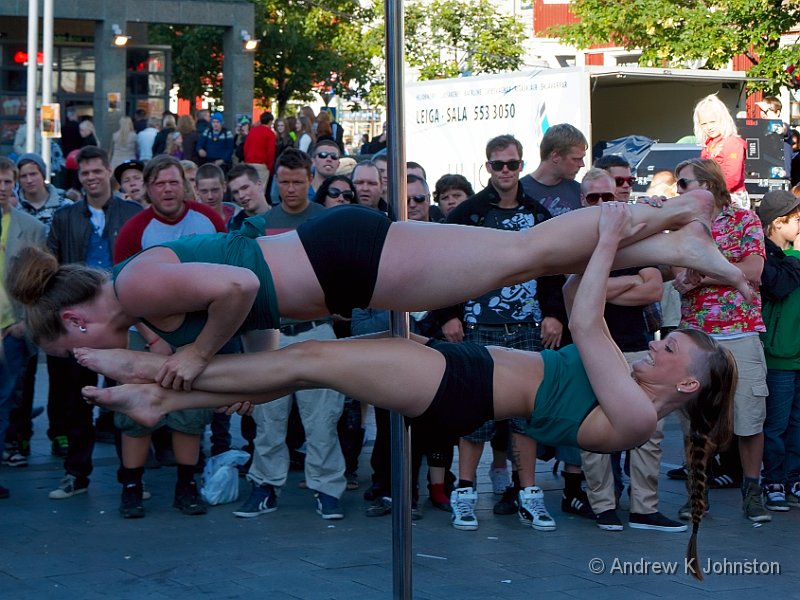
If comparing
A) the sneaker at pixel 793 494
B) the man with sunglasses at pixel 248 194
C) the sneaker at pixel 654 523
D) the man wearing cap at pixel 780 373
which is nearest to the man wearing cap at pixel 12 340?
the man with sunglasses at pixel 248 194

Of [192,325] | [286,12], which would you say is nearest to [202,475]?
[192,325]

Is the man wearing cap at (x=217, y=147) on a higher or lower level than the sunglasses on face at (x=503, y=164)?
higher

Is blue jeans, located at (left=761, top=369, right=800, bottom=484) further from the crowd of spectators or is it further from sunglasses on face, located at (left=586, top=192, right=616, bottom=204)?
sunglasses on face, located at (left=586, top=192, right=616, bottom=204)

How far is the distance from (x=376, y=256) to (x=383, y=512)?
2774mm

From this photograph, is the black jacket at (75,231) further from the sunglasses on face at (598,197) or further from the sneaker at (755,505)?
the sneaker at (755,505)

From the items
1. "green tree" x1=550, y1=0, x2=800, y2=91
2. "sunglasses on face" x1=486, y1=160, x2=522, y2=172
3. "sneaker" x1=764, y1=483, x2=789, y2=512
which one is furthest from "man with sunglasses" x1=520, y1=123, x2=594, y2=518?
"green tree" x1=550, y1=0, x2=800, y2=91

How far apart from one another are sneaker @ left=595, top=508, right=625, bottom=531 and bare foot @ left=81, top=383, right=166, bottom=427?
291 cm

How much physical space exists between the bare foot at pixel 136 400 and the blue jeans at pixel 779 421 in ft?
12.7

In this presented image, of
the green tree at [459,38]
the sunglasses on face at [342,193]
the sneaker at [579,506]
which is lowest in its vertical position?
the sneaker at [579,506]

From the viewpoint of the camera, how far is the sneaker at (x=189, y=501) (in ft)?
22.4

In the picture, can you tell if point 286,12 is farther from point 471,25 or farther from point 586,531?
point 586,531

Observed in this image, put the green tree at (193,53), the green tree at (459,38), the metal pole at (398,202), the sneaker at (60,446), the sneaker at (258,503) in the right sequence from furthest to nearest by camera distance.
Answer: the green tree at (193,53) → the green tree at (459,38) → the sneaker at (60,446) → the sneaker at (258,503) → the metal pole at (398,202)

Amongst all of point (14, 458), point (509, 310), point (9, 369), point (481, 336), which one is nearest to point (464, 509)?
point (481, 336)

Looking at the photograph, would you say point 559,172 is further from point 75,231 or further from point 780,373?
point 75,231
